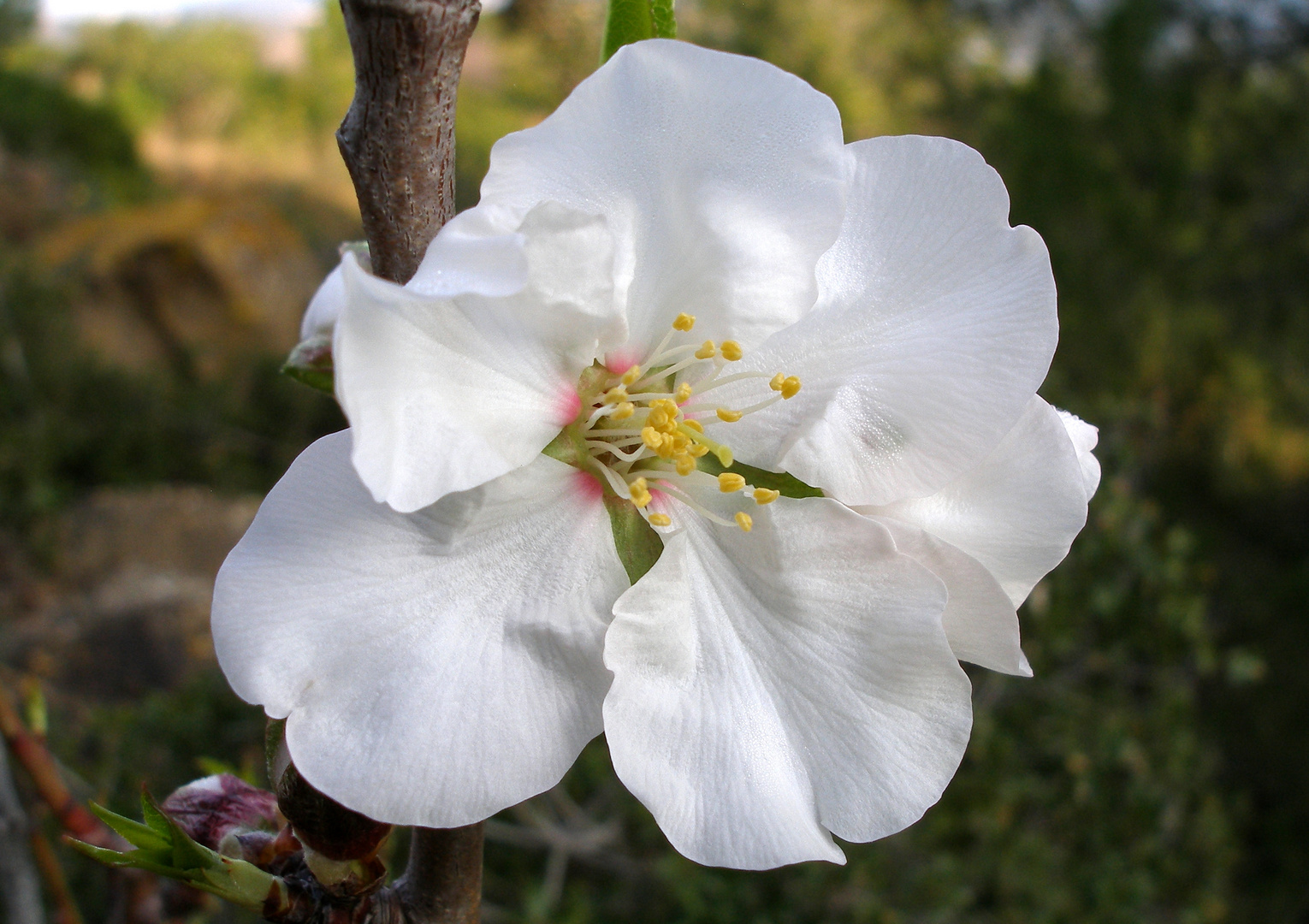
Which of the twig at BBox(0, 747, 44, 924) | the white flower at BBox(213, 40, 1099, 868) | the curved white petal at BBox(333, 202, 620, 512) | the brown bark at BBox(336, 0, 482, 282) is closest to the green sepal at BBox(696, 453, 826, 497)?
the white flower at BBox(213, 40, 1099, 868)

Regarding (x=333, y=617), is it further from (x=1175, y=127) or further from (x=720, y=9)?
(x=720, y=9)

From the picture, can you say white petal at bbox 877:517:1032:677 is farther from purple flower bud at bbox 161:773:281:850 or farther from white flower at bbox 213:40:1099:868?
purple flower bud at bbox 161:773:281:850

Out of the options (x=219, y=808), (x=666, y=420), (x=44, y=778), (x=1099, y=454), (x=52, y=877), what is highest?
(x=666, y=420)

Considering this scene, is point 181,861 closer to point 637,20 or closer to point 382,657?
point 382,657

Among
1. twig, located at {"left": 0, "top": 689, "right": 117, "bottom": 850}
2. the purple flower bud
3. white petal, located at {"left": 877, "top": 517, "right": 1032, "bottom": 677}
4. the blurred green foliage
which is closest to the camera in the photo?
white petal, located at {"left": 877, "top": 517, "right": 1032, "bottom": 677}

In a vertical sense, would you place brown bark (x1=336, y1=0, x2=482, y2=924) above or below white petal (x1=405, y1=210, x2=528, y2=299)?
above

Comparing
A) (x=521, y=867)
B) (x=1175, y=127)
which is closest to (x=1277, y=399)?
(x=1175, y=127)

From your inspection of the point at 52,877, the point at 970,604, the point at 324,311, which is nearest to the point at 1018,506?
the point at 970,604
